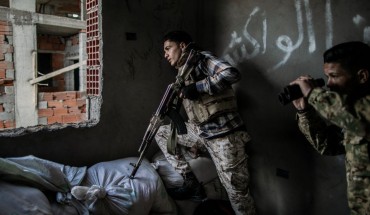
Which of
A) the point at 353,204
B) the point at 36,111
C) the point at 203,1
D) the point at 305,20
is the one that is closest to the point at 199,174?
the point at 353,204

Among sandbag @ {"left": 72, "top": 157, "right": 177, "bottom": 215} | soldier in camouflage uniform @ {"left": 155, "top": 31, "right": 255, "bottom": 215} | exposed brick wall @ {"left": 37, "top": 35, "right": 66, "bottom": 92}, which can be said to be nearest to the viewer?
sandbag @ {"left": 72, "top": 157, "right": 177, "bottom": 215}

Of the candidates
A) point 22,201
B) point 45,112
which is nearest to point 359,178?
point 22,201

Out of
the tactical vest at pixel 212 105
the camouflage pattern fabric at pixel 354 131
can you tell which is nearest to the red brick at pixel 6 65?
the tactical vest at pixel 212 105

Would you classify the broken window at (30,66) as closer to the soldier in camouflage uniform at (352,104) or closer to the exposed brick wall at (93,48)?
the exposed brick wall at (93,48)

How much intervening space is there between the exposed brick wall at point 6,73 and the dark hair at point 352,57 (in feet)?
20.4

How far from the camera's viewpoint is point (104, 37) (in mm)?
2508

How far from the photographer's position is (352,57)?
1.29 metres

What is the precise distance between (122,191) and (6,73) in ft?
16.5

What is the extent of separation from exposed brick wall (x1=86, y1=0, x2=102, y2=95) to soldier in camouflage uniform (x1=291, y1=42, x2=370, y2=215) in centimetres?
183

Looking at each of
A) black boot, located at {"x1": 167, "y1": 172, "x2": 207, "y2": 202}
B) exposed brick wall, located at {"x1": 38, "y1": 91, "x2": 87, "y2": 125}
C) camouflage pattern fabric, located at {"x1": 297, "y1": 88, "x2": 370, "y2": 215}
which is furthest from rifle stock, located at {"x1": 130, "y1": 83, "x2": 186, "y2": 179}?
exposed brick wall, located at {"x1": 38, "y1": 91, "x2": 87, "y2": 125}

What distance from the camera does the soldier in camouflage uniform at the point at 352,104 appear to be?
1.19 metres

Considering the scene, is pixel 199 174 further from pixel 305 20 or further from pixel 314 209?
pixel 305 20

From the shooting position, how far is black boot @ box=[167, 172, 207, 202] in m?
2.39

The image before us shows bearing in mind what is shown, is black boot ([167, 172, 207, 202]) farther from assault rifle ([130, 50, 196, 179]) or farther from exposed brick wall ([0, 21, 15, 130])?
exposed brick wall ([0, 21, 15, 130])
